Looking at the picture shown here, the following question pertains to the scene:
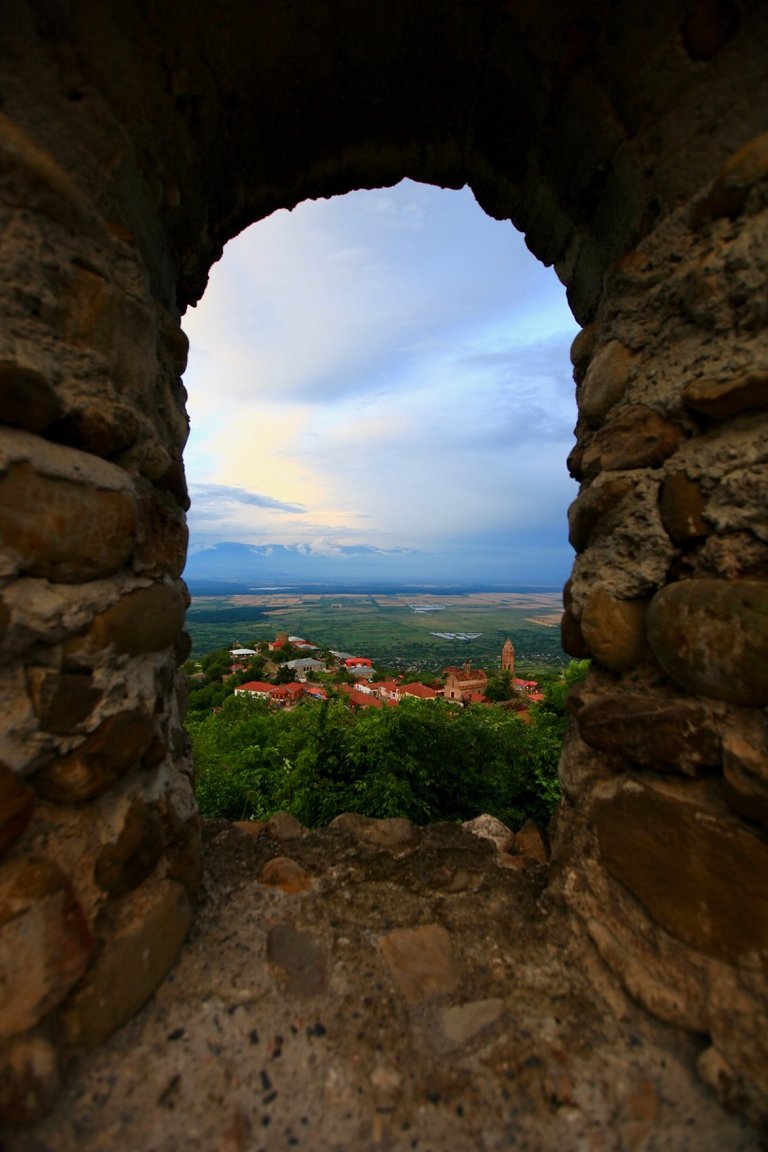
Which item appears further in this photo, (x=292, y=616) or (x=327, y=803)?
(x=292, y=616)

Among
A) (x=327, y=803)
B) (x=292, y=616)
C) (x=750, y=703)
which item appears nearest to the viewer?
(x=750, y=703)

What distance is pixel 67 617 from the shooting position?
1.19m

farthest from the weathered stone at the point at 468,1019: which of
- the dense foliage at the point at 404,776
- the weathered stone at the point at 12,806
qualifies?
the dense foliage at the point at 404,776

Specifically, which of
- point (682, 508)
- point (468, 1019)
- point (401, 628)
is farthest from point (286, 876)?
point (401, 628)

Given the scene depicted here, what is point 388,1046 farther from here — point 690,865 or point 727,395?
point 727,395

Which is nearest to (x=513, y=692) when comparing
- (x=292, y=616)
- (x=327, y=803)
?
(x=327, y=803)

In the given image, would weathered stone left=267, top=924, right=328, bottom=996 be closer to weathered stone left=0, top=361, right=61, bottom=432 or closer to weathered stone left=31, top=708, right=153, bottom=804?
weathered stone left=31, top=708, right=153, bottom=804

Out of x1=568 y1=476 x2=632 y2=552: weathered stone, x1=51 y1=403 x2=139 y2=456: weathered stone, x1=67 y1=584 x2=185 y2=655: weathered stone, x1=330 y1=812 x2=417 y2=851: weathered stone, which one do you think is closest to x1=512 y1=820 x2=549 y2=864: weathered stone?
x1=330 y1=812 x2=417 y2=851: weathered stone

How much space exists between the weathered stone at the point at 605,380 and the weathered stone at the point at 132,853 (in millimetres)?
1889

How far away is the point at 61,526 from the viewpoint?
3.88 ft

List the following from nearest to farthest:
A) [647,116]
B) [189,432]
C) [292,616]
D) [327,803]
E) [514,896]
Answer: [647,116] < [514,896] < [189,432] < [327,803] < [292,616]

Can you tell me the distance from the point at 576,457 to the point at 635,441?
339 mm

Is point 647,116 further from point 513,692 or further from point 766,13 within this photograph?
point 513,692

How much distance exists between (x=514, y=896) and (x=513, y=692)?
700 inches
